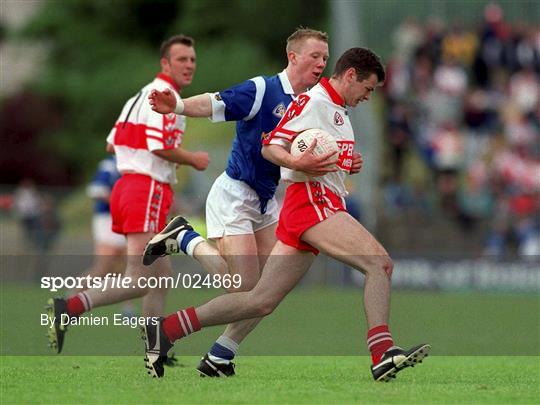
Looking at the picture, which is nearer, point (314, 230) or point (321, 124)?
point (314, 230)

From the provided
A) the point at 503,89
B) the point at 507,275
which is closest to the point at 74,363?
the point at 507,275

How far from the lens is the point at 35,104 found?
41.7 metres

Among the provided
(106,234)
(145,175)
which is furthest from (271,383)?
(106,234)

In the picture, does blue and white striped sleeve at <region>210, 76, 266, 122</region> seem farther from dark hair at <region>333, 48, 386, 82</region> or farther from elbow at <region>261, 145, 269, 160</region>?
dark hair at <region>333, 48, 386, 82</region>

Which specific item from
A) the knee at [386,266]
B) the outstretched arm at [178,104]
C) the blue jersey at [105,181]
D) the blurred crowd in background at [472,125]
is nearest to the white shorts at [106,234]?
the blue jersey at [105,181]

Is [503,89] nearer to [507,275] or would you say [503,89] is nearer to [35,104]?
[507,275]

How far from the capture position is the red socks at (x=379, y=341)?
9609mm

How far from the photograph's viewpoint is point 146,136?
11922mm

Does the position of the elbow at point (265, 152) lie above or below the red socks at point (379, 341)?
above

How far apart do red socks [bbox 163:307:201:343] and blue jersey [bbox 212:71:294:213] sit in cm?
131

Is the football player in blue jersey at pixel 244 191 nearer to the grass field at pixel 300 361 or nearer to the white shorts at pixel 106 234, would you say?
the grass field at pixel 300 361

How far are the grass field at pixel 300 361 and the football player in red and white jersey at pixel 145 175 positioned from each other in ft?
1.60

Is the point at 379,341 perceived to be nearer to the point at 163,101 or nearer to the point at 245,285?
the point at 245,285

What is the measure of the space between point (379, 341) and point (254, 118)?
2.02 meters
